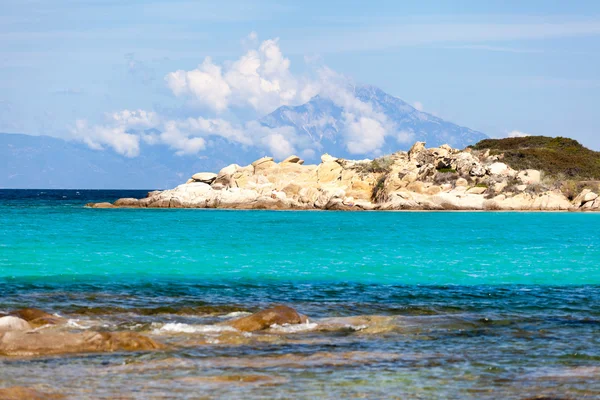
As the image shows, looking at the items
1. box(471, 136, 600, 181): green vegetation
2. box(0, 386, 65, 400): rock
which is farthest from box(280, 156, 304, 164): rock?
box(0, 386, 65, 400): rock

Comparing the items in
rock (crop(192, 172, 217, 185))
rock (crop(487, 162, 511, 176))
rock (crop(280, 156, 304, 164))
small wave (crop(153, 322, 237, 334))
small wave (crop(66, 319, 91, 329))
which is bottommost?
small wave (crop(66, 319, 91, 329))

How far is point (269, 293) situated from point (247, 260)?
13.8m

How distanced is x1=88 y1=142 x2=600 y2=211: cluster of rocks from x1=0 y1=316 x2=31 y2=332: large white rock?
89528 millimetres

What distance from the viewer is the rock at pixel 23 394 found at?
12344mm

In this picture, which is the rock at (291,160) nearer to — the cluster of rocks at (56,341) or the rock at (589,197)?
the rock at (589,197)

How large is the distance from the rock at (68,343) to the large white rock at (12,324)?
63 cm

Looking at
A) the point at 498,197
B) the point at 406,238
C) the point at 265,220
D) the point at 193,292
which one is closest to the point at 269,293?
the point at 193,292

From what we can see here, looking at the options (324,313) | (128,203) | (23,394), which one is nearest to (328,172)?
(128,203)

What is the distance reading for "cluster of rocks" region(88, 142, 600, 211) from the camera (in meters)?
106

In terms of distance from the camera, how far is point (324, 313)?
23.0m

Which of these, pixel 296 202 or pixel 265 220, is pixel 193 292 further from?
pixel 296 202

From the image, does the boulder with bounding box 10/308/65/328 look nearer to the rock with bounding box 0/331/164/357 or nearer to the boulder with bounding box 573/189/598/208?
the rock with bounding box 0/331/164/357

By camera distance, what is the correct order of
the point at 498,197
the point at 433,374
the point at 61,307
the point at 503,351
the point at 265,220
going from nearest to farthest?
the point at 433,374
the point at 503,351
the point at 61,307
the point at 265,220
the point at 498,197

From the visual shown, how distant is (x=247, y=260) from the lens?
4131 centimetres
